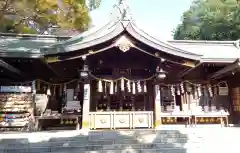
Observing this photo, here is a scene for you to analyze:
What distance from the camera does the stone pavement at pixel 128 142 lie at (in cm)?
792

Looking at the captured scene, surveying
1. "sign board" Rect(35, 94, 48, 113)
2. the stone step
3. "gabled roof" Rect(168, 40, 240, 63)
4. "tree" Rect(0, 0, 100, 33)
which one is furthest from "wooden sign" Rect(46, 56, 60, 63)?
"gabled roof" Rect(168, 40, 240, 63)

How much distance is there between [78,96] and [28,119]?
A: 114 inches

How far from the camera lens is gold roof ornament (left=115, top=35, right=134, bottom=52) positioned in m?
10.0

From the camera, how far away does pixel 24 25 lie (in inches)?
822

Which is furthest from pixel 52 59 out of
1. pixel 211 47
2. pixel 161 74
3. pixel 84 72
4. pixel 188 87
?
pixel 211 47

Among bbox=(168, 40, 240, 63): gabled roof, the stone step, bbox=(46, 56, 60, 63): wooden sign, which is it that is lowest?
the stone step

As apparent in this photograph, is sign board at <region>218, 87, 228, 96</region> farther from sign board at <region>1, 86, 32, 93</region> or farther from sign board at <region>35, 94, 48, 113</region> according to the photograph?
sign board at <region>1, 86, 32, 93</region>

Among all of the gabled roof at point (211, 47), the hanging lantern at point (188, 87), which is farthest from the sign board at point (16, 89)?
the gabled roof at point (211, 47)

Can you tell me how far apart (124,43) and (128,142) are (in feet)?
14.5

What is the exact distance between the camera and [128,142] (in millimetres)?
8344

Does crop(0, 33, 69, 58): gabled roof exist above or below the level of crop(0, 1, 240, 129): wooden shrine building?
above

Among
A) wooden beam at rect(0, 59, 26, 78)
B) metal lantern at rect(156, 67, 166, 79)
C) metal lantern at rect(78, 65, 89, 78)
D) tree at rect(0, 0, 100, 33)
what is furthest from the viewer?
tree at rect(0, 0, 100, 33)

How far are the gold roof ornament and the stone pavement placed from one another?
3.72 meters

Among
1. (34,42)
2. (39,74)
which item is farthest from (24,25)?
(39,74)
